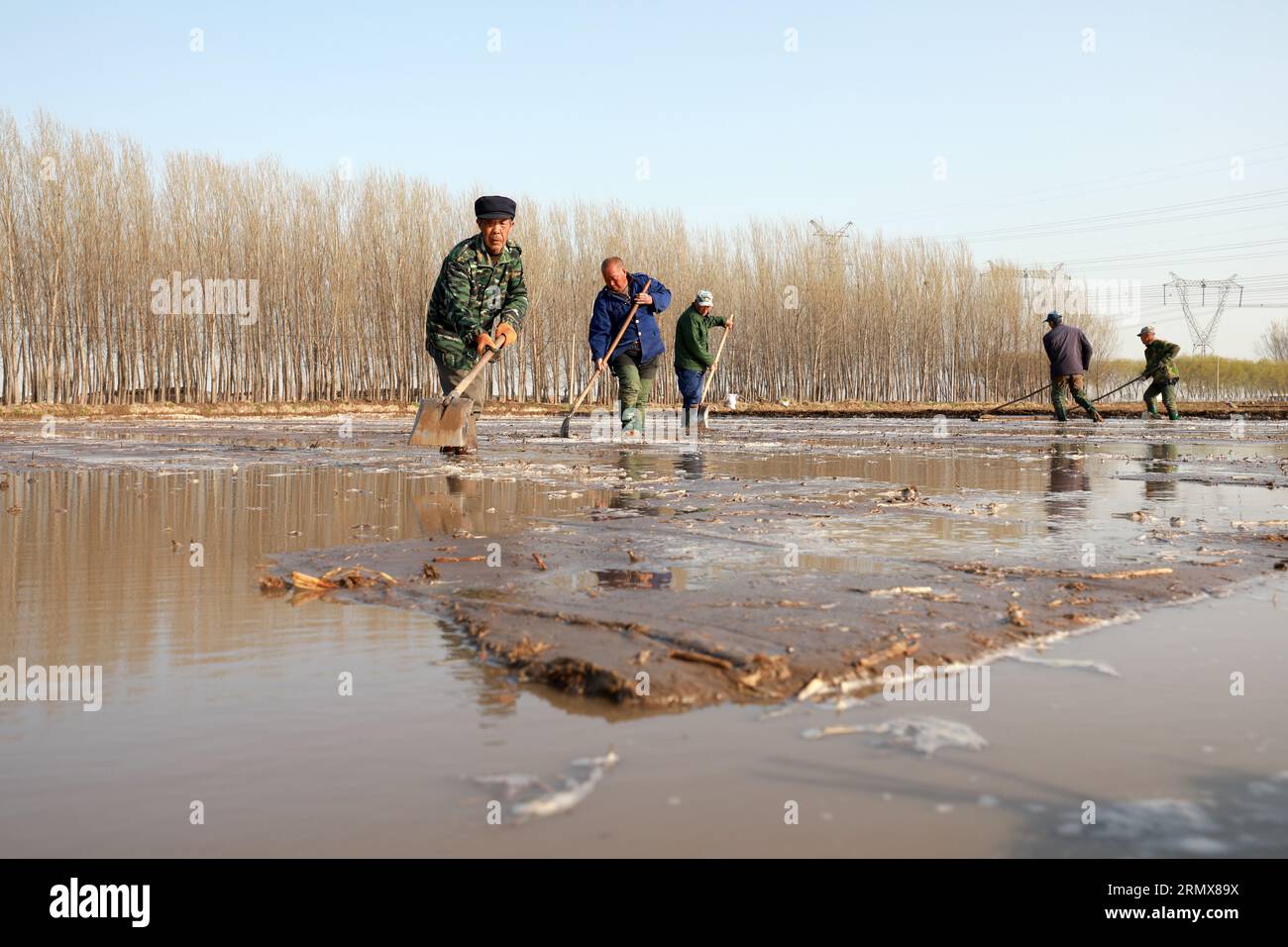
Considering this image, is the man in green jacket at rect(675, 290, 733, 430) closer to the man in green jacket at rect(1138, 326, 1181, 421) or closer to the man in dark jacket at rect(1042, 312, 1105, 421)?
the man in dark jacket at rect(1042, 312, 1105, 421)

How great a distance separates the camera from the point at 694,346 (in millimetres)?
13031

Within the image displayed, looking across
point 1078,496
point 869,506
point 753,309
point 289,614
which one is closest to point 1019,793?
point 289,614

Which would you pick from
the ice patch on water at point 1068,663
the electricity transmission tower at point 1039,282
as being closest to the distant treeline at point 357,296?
the electricity transmission tower at point 1039,282

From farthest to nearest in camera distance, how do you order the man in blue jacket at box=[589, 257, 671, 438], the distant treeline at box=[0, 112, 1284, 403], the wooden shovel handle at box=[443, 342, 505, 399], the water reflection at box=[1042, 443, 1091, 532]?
the distant treeline at box=[0, 112, 1284, 403], the man in blue jacket at box=[589, 257, 671, 438], the wooden shovel handle at box=[443, 342, 505, 399], the water reflection at box=[1042, 443, 1091, 532]

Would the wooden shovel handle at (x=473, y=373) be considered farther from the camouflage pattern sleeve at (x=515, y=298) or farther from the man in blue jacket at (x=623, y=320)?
the man in blue jacket at (x=623, y=320)

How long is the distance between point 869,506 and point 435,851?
4.44 m

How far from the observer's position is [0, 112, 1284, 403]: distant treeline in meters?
26.0

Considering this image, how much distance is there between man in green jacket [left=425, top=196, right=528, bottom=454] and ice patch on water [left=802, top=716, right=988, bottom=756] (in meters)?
6.86

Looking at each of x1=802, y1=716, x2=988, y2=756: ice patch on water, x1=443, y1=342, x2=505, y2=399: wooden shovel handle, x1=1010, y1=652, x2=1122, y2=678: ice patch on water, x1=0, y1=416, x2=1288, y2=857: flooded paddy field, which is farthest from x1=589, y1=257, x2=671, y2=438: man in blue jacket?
x1=802, y1=716, x2=988, y2=756: ice patch on water

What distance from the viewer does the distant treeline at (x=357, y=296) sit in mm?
26016

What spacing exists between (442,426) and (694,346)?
446 centimetres

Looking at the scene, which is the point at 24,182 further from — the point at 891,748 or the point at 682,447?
the point at 891,748

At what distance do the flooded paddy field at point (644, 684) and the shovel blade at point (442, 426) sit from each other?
412 centimetres

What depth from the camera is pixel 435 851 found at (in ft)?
4.61
